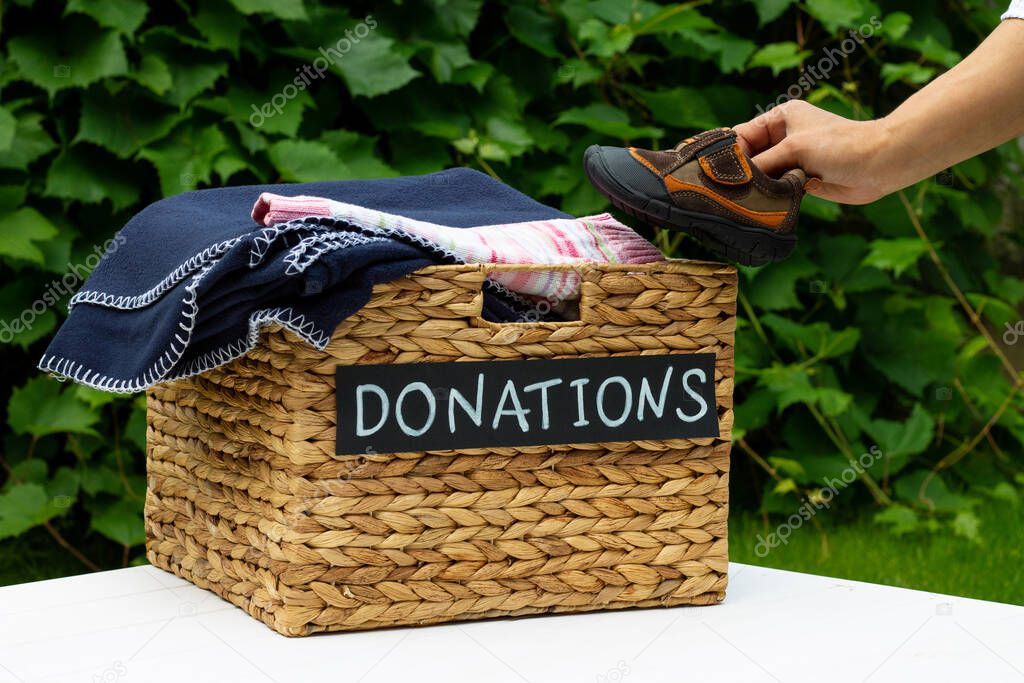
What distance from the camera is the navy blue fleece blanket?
81 cm

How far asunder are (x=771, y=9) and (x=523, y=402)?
1087 millimetres

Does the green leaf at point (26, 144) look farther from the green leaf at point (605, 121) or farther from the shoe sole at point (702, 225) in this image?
the shoe sole at point (702, 225)

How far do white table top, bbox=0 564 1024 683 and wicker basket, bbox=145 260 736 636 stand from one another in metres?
0.03

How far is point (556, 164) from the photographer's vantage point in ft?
5.62

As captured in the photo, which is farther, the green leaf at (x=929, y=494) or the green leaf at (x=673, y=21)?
the green leaf at (x=929, y=494)

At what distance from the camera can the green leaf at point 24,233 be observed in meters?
1.43

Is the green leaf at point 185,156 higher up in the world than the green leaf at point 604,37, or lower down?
lower down

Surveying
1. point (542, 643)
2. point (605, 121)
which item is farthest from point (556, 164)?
point (542, 643)

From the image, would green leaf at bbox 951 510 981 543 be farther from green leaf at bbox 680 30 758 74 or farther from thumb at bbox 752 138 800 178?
thumb at bbox 752 138 800 178

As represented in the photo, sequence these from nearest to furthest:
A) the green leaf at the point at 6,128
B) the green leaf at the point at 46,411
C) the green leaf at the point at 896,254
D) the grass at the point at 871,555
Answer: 1. the green leaf at the point at 6,128
2. the green leaf at the point at 46,411
3. the grass at the point at 871,555
4. the green leaf at the point at 896,254

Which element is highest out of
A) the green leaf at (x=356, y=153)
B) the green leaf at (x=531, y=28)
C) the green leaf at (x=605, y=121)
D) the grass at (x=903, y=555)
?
the green leaf at (x=531, y=28)

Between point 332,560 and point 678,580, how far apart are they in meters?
0.29

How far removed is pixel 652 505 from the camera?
0.94 m

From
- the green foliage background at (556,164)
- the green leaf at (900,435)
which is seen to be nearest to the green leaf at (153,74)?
the green foliage background at (556,164)
